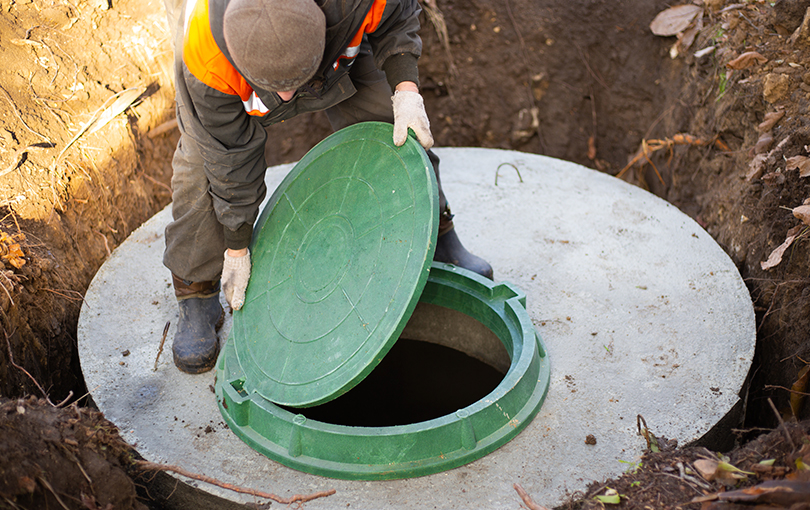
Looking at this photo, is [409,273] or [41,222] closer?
[409,273]

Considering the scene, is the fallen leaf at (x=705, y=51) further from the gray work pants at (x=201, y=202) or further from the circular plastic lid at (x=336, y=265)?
the circular plastic lid at (x=336, y=265)

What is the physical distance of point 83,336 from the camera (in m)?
2.48

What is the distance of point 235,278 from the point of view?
235 cm

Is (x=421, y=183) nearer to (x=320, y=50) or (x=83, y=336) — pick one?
(x=320, y=50)

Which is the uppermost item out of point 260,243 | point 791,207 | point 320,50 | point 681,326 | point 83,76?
point 320,50

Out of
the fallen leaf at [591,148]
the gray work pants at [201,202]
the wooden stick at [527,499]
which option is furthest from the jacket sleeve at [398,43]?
the fallen leaf at [591,148]

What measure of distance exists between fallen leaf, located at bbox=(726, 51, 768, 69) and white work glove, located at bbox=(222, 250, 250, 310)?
99.9 inches

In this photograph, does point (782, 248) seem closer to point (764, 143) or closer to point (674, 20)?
point (764, 143)

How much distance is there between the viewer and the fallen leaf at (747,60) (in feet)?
9.70

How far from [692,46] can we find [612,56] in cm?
85

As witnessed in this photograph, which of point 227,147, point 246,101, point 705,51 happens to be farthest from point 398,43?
point 705,51

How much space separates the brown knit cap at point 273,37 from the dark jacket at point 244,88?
11 cm

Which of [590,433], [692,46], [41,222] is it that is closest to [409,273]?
[590,433]

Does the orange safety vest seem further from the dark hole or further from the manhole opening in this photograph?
the dark hole
